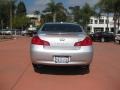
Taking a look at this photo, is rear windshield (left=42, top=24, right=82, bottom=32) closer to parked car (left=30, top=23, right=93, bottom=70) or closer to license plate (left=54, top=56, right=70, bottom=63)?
parked car (left=30, top=23, right=93, bottom=70)

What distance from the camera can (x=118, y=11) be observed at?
5525 centimetres

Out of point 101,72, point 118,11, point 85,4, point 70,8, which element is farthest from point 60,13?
point 101,72

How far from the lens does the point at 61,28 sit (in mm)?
12273

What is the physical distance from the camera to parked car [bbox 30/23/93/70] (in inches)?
429

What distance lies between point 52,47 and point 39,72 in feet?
4.18

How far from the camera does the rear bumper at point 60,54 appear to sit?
10867 mm

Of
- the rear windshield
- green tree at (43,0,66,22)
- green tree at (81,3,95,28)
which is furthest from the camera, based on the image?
green tree at (43,0,66,22)

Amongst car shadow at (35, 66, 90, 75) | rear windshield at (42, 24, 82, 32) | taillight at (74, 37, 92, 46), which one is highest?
rear windshield at (42, 24, 82, 32)

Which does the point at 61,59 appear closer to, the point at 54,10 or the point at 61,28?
the point at 61,28

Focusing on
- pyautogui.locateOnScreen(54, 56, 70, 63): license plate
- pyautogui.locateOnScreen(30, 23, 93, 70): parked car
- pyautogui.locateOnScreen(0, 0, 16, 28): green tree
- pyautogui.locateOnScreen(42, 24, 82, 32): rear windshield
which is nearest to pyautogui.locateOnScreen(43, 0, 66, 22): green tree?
pyautogui.locateOnScreen(0, 0, 16, 28): green tree

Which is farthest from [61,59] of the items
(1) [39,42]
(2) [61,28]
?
(2) [61,28]

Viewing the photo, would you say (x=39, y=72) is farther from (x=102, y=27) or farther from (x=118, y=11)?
(x=102, y=27)

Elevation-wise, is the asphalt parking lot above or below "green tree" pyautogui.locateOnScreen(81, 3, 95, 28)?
below

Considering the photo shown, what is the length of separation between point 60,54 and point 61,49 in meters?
0.16
